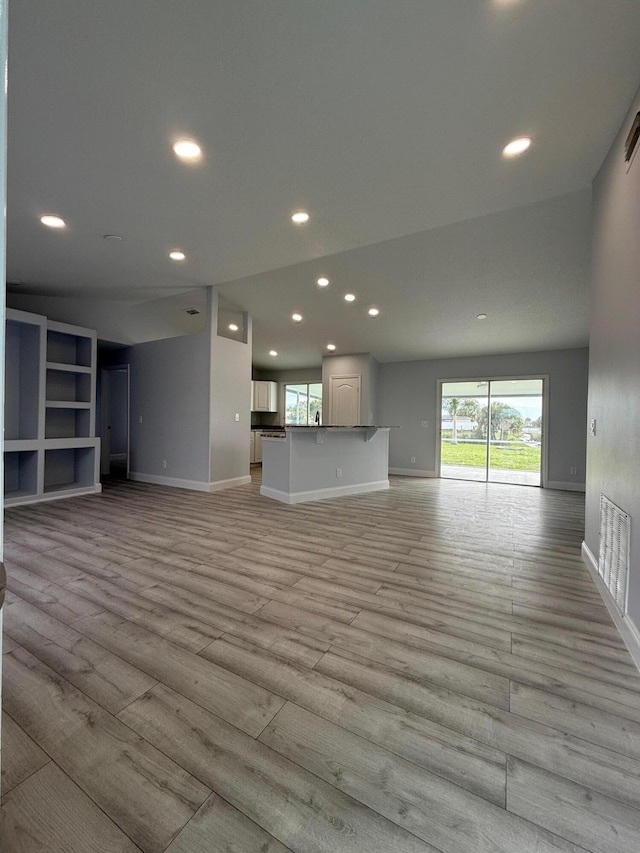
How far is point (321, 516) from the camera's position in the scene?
4.46m

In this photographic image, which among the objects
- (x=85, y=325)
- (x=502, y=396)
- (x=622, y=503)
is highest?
(x=85, y=325)

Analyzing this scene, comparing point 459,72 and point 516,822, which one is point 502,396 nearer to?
point 459,72

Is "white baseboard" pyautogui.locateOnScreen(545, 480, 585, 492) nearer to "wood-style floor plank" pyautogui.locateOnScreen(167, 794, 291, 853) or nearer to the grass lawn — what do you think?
the grass lawn

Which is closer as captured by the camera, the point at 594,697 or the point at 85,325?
the point at 594,697

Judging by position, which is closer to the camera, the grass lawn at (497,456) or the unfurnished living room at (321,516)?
the unfurnished living room at (321,516)

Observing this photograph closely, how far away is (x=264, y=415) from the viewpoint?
11047mm

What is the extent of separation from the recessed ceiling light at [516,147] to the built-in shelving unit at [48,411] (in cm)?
558

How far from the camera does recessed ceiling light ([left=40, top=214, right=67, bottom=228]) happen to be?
11.3 ft

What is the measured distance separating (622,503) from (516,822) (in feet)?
5.78

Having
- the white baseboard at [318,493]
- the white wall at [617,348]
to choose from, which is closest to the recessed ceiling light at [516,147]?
the white wall at [617,348]

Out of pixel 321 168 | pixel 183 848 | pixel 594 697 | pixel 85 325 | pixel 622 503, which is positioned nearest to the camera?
pixel 183 848

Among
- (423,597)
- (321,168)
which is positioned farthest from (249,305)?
(423,597)

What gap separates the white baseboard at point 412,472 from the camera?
8.22 metres

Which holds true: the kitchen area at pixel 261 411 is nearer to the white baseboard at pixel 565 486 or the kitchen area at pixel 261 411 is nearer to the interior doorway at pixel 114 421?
the interior doorway at pixel 114 421
